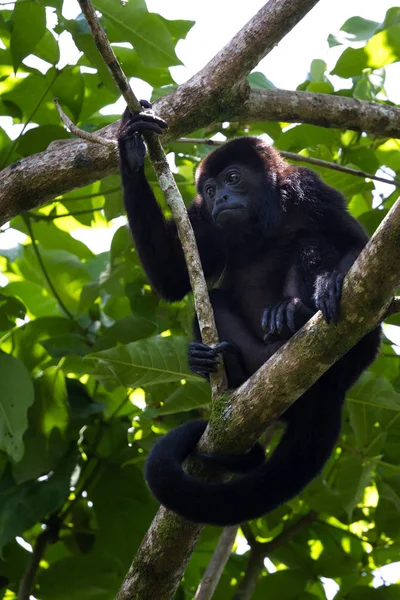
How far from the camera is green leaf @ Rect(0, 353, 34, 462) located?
336 cm

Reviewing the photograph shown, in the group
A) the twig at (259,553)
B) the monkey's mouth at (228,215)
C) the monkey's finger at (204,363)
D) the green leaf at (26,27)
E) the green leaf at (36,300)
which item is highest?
the green leaf at (26,27)

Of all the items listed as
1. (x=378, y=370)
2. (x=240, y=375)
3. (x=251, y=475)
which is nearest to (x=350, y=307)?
(x=251, y=475)

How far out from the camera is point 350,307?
105 inches

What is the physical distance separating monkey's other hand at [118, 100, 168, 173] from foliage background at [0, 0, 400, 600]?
446mm

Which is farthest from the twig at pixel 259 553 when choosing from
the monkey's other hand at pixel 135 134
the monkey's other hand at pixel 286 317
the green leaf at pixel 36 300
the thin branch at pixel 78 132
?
the thin branch at pixel 78 132

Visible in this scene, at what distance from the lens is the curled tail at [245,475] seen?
286 cm

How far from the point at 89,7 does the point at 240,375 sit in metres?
1.55

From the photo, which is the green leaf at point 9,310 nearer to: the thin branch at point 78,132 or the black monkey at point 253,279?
the black monkey at point 253,279

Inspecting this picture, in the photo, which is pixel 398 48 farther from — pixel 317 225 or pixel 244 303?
pixel 244 303

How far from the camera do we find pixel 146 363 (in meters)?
3.38

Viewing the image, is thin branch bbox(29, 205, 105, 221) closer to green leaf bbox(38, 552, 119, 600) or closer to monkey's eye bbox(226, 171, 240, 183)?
monkey's eye bbox(226, 171, 240, 183)

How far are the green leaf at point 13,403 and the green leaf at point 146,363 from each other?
281 mm

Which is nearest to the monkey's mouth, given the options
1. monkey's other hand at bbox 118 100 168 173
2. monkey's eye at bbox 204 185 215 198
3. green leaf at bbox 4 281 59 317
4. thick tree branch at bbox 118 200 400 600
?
monkey's eye at bbox 204 185 215 198

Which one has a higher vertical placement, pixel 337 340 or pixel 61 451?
pixel 337 340
